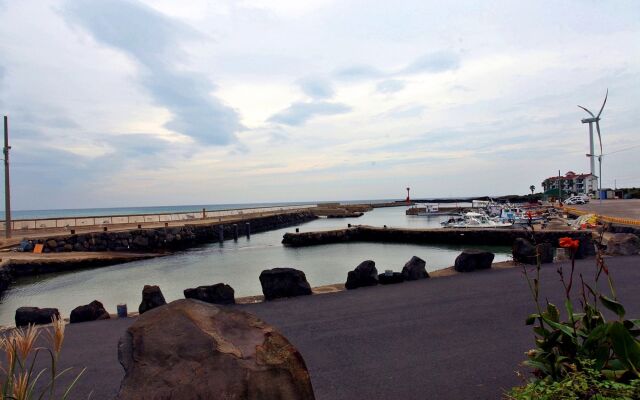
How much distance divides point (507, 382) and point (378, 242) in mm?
35531

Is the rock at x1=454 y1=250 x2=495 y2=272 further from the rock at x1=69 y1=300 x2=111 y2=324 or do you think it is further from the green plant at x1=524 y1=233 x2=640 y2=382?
the rock at x1=69 y1=300 x2=111 y2=324

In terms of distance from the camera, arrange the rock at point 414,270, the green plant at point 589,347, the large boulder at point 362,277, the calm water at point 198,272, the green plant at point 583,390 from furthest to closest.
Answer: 1. the calm water at point 198,272
2. the rock at point 414,270
3. the large boulder at point 362,277
4. the green plant at point 589,347
5. the green plant at point 583,390

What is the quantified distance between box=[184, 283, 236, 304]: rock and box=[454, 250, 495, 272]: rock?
593 centimetres

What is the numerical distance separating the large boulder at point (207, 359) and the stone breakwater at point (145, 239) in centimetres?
2862

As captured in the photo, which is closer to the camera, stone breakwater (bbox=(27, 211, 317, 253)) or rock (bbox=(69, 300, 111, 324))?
rock (bbox=(69, 300, 111, 324))

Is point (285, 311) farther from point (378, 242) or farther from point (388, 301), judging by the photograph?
point (378, 242)

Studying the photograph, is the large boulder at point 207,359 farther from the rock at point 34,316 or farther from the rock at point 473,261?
the rock at point 473,261

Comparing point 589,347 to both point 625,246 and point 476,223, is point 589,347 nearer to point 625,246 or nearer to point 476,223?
point 625,246

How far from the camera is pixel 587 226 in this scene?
27.3 m

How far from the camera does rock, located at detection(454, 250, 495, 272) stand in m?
10.7

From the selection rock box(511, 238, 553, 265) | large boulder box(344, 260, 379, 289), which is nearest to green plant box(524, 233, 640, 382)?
large boulder box(344, 260, 379, 289)

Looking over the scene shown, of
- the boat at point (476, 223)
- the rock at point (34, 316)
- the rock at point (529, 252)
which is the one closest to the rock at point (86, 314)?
the rock at point (34, 316)

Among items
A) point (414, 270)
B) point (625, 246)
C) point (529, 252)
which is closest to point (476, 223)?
point (625, 246)

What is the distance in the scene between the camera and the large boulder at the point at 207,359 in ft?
8.84
